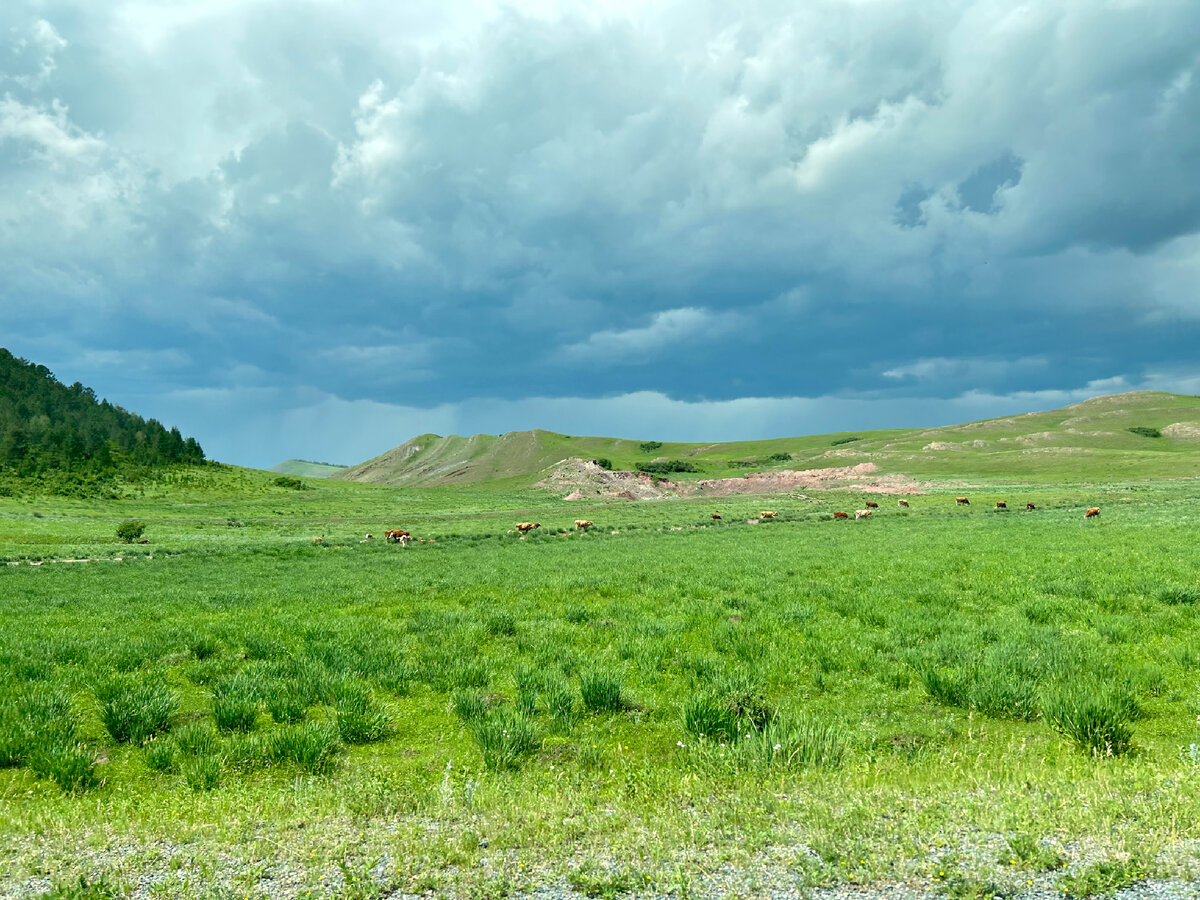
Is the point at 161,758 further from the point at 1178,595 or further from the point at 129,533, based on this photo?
the point at 129,533

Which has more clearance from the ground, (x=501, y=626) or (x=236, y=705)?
(x=236, y=705)

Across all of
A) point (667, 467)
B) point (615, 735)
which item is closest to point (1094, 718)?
point (615, 735)

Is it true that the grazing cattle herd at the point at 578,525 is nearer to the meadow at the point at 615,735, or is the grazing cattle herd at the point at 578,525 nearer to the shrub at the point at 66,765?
the meadow at the point at 615,735

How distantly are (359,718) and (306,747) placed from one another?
106cm

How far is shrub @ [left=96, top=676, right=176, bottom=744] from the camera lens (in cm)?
847

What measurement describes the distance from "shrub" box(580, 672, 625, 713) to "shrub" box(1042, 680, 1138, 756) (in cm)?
617

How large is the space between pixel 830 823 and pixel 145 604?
72.6 ft

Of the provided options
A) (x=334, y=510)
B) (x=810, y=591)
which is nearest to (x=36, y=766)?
(x=810, y=591)

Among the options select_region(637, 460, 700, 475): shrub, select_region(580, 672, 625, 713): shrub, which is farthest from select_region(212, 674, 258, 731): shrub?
select_region(637, 460, 700, 475): shrub

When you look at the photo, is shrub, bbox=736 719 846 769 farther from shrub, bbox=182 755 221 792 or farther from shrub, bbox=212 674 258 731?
shrub, bbox=212 674 258 731

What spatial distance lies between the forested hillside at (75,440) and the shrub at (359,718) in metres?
130

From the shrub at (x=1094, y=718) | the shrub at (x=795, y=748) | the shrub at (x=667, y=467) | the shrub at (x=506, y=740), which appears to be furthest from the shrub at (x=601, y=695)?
the shrub at (x=667, y=467)

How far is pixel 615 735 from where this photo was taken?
843cm

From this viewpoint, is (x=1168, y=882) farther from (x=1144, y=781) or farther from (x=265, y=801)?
(x=265, y=801)
